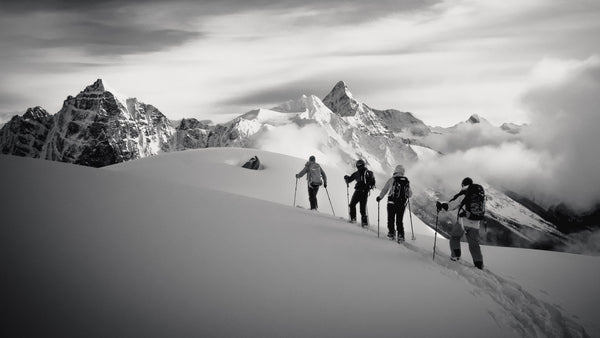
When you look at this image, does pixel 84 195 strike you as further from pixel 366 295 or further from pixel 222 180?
pixel 222 180

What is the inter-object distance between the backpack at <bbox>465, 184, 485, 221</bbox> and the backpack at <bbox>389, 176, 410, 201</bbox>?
5.94 feet

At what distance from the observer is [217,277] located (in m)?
5.65

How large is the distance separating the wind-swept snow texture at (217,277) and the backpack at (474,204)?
1.53 m

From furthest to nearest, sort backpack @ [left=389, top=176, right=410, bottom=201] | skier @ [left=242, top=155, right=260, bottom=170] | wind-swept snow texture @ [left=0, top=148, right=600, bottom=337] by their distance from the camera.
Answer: skier @ [left=242, top=155, right=260, bottom=170], backpack @ [left=389, top=176, right=410, bottom=201], wind-swept snow texture @ [left=0, top=148, right=600, bottom=337]

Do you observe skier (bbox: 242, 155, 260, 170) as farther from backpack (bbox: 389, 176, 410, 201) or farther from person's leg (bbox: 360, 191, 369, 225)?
backpack (bbox: 389, 176, 410, 201)

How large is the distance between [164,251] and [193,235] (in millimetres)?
990

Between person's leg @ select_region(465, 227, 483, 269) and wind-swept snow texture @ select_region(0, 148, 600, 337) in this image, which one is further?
person's leg @ select_region(465, 227, 483, 269)

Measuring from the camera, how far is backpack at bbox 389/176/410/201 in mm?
11383

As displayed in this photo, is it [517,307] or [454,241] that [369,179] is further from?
[517,307]

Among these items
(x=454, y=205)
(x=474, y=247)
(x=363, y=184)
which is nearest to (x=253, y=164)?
(x=363, y=184)

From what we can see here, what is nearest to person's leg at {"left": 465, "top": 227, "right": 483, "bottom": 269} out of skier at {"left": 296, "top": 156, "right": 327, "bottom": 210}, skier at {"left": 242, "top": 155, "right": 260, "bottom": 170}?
skier at {"left": 296, "top": 156, "right": 327, "bottom": 210}

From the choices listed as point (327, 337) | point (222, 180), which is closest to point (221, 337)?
point (327, 337)

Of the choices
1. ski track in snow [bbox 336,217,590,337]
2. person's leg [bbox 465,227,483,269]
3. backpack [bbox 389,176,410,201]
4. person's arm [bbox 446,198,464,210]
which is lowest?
ski track in snow [bbox 336,217,590,337]

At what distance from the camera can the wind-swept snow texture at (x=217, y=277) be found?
4512 mm
